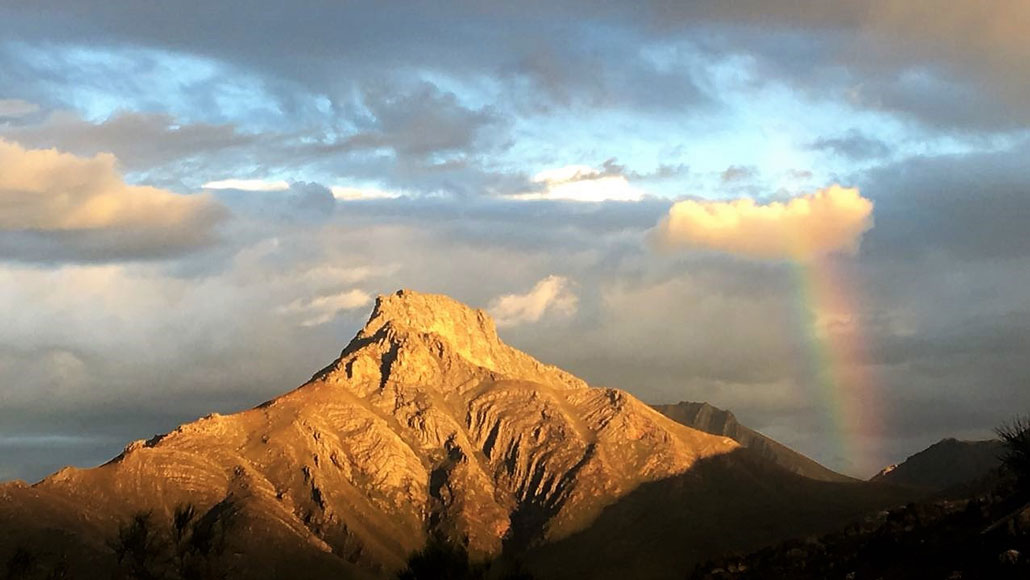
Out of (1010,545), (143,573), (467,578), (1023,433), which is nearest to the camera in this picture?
(1010,545)

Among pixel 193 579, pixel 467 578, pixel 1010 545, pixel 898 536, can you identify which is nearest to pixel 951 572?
pixel 1010 545

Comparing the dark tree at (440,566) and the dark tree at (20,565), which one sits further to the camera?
the dark tree at (20,565)

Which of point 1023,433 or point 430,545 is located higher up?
point 1023,433

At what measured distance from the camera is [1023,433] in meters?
44.0

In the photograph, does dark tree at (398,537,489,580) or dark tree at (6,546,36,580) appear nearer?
dark tree at (398,537,489,580)

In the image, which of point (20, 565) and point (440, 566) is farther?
point (20, 565)

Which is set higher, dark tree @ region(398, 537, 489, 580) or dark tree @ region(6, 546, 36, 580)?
dark tree @ region(398, 537, 489, 580)

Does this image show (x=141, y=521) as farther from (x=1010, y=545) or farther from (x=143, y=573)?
(x=1010, y=545)

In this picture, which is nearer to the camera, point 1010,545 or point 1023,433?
point 1010,545

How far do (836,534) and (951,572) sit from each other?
A: 34.1 feet

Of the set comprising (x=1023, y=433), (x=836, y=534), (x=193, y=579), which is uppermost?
(x=1023, y=433)

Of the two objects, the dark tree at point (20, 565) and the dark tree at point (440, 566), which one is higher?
the dark tree at point (440, 566)

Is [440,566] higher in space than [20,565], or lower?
higher

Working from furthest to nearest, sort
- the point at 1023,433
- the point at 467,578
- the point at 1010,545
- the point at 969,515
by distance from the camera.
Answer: the point at 467,578 < the point at 1023,433 < the point at 969,515 < the point at 1010,545
